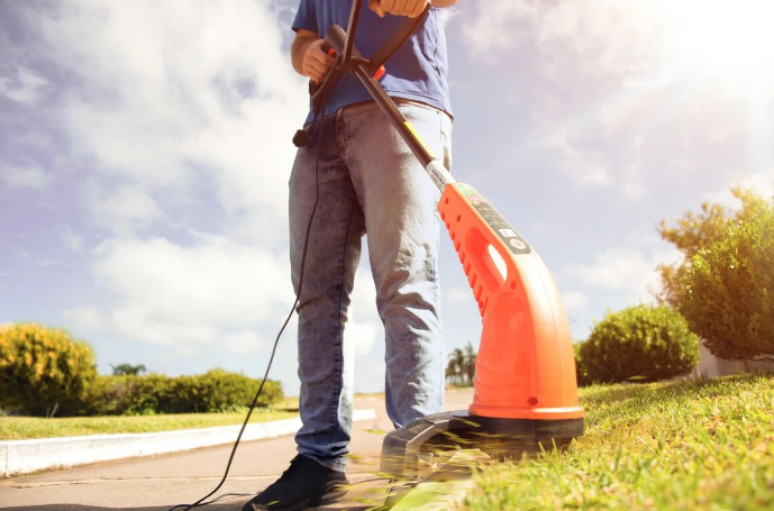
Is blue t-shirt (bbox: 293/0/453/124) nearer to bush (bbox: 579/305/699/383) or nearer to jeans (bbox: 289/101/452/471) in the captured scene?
jeans (bbox: 289/101/452/471)

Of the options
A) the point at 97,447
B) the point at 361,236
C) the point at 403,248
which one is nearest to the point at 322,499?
the point at 403,248

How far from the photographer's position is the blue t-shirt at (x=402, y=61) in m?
2.47

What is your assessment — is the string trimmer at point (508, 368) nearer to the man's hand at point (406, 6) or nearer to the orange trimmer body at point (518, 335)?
the orange trimmer body at point (518, 335)

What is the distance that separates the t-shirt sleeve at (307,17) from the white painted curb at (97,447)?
3.55m

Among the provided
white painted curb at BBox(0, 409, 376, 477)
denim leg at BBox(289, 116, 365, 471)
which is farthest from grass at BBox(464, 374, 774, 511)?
white painted curb at BBox(0, 409, 376, 477)

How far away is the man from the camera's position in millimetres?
2170

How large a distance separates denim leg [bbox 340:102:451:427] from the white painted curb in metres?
3.46

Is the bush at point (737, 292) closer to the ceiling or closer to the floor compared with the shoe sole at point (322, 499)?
closer to the ceiling

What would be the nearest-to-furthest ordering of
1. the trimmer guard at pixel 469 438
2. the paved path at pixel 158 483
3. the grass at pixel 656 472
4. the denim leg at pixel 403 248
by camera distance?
the grass at pixel 656 472, the trimmer guard at pixel 469 438, the denim leg at pixel 403 248, the paved path at pixel 158 483

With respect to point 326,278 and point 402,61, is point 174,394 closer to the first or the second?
point 326,278

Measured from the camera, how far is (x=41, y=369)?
1170cm

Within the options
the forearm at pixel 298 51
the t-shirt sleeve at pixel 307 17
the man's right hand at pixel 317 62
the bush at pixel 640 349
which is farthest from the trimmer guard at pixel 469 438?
the bush at pixel 640 349

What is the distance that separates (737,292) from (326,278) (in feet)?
11.2

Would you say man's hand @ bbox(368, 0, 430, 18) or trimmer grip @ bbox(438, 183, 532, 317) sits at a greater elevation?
man's hand @ bbox(368, 0, 430, 18)
